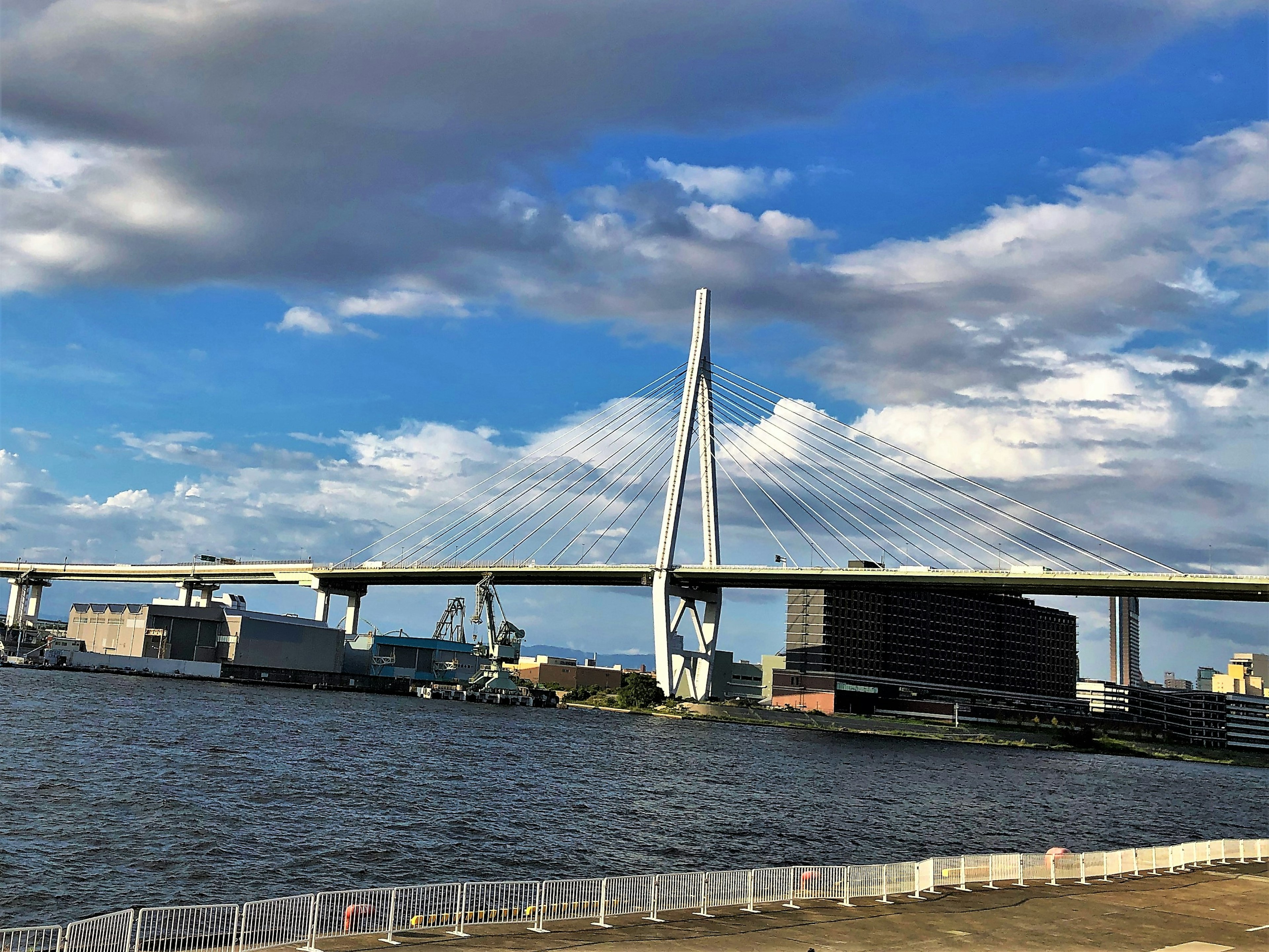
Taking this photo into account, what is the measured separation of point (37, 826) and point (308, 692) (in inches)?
→ 4486

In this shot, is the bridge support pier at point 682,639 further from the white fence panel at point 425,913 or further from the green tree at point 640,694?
the white fence panel at point 425,913

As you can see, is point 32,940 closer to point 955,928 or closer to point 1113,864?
point 955,928

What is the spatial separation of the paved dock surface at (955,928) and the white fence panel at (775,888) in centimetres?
67

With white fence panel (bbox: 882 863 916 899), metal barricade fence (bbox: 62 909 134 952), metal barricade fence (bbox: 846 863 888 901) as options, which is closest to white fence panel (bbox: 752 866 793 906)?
metal barricade fence (bbox: 846 863 888 901)

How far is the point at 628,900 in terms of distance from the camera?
22.9 m

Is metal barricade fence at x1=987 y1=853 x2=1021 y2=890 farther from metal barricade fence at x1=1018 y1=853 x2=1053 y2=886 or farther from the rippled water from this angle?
the rippled water

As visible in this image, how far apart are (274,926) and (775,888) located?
11496mm

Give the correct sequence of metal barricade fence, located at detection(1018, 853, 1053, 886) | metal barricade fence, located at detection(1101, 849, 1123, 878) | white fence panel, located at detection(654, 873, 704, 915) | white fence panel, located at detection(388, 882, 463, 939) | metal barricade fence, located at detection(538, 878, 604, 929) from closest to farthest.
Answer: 1. white fence panel, located at detection(388, 882, 463, 939)
2. metal barricade fence, located at detection(538, 878, 604, 929)
3. white fence panel, located at detection(654, 873, 704, 915)
4. metal barricade fence, located at detection(1018, 853, 1053, 886)
5. metal barricade fence, located at detection(1101, 849, 1123, 878)

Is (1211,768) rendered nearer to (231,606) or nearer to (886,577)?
(886,577)

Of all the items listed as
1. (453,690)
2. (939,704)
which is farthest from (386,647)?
(939,704)

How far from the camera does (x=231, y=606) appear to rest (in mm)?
172625

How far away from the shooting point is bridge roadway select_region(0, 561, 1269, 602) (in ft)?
337

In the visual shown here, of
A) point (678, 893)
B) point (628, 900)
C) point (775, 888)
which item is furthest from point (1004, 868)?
point (628, 900)

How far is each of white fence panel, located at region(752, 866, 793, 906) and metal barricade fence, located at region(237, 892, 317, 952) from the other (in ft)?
33.3
